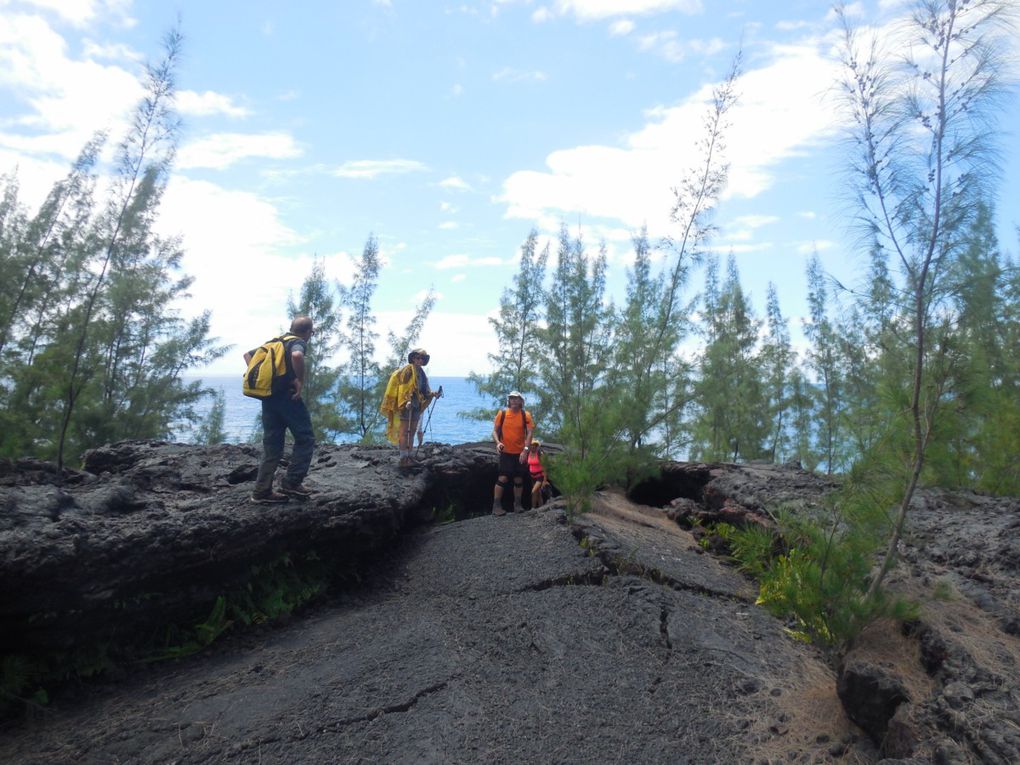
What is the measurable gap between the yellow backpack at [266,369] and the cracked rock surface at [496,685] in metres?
1.96

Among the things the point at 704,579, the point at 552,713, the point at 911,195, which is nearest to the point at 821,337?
the point at 704,579

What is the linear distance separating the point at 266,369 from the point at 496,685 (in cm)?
316

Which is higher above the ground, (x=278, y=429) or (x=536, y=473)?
(x=278, y=429)

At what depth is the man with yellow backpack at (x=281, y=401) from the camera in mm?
5777

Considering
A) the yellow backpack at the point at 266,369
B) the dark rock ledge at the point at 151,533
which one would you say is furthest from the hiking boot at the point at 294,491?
the yellow backpack at the point at 266,369

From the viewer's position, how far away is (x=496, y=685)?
455 centimetres

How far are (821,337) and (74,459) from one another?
17.4 meters

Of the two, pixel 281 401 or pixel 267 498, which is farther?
pixel 267 498

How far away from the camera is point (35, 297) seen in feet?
39.9

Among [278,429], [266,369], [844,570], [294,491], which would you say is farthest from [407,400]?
[844,570]

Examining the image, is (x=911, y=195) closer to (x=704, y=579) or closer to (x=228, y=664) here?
(x=704, y=579)

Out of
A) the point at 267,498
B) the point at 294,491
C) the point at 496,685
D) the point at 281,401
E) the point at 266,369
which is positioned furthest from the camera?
the point at 294,491

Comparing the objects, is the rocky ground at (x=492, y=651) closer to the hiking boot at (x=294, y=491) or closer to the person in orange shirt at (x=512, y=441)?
the hiking boot at (x=294, y=491)

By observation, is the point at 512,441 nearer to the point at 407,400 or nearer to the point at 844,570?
the point at 407,400
